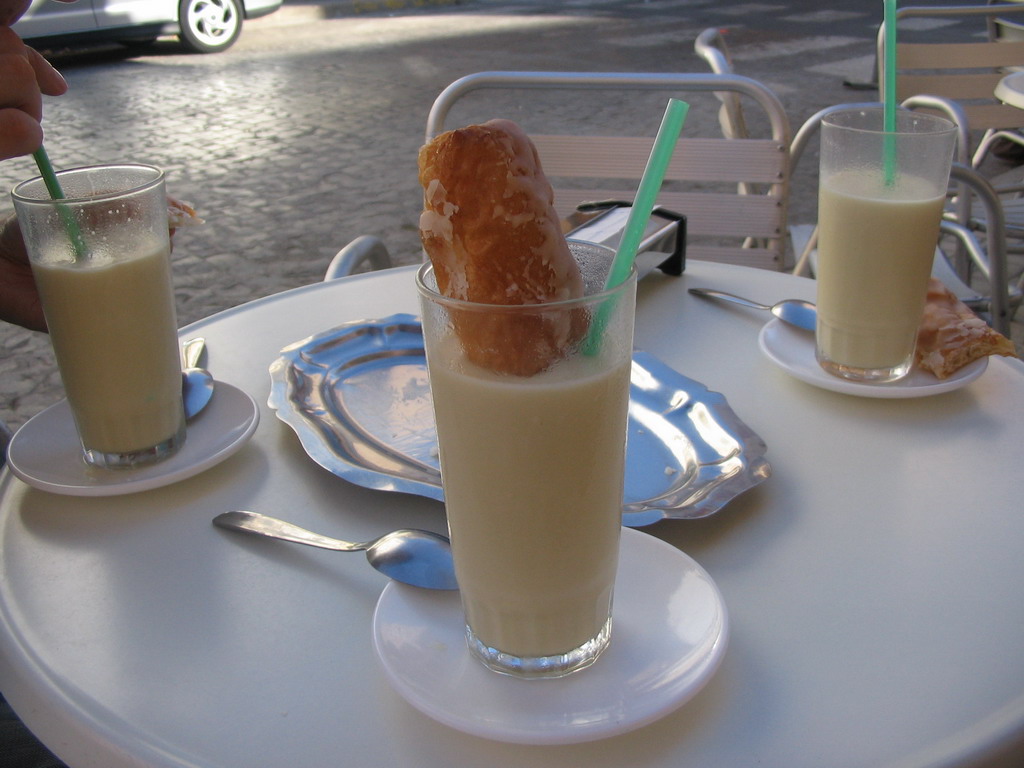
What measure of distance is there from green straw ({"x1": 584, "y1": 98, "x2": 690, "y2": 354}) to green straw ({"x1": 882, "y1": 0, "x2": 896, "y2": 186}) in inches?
21.3

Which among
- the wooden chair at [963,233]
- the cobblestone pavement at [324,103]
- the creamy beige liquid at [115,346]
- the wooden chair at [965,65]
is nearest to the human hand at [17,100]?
the creamy beige liquid at [115,346]

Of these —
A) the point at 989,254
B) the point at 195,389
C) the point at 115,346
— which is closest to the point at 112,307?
the point at 115,346

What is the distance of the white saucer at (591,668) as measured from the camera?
59 cm

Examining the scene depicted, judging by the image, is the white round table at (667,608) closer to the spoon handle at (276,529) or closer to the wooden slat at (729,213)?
the spoon handle at (276,529)

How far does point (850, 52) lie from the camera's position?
7.42 metres

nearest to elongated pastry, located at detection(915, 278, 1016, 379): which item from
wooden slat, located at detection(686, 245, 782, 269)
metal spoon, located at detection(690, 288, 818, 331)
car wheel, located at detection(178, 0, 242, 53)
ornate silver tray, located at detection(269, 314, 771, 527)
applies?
metal spoon, located at detection(690, 288, 818, 331)

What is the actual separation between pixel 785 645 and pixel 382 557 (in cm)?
32

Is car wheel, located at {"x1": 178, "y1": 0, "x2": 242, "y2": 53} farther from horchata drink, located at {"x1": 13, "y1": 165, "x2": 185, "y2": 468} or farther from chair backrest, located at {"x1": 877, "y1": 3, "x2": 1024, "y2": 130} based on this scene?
horchata drink, located at {"x1": 13, "y1": 165, "x2": 185, "y2": 468}

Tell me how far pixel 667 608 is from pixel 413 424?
1.37 ft

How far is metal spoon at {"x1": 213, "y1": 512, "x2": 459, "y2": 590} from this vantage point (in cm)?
73

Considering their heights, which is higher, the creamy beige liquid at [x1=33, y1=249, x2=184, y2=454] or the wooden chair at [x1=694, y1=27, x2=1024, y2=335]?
the creamy beige liquid at [x1=33, y1=249, x2=184, y2=454]

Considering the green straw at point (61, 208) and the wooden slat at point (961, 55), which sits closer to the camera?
the green straw at point (61, 208)

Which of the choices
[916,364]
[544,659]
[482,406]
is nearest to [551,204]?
[482,406]

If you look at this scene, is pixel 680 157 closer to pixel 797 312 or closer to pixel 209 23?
pixel 797 312
